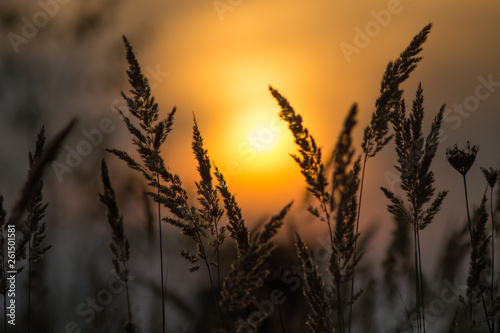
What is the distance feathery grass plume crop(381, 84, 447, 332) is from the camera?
314 cm

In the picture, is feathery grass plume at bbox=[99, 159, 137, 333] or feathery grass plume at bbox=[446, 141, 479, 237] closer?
feathery grass plume at bbox=[99, 159, 137, 333]

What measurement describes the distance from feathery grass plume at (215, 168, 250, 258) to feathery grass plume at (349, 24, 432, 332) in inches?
25.8

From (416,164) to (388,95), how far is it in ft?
1.32

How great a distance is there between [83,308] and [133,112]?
197 centimetres

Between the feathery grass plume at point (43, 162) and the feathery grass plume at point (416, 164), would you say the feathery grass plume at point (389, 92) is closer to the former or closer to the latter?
the feathery grass plume at point (416, 164)

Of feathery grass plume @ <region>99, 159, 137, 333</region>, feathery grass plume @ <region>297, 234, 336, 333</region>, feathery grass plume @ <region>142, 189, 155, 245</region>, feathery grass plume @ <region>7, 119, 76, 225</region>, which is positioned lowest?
feathery grass plume @ <region>297, 234, 336, 333</region>

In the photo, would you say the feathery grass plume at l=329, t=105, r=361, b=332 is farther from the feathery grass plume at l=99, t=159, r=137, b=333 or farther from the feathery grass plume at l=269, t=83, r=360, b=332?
the feathery grass plume at l=99, t=159, r=137, b=333

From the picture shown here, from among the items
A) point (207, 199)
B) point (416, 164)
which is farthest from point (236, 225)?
point (416, 164)

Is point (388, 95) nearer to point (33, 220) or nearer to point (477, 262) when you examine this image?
point (477, 262)

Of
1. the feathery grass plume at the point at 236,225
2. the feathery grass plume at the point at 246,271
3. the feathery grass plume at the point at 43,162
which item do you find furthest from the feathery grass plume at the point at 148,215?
the feathery grass plume at the point at 246,271

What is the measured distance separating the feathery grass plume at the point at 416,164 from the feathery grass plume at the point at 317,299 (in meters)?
0.77

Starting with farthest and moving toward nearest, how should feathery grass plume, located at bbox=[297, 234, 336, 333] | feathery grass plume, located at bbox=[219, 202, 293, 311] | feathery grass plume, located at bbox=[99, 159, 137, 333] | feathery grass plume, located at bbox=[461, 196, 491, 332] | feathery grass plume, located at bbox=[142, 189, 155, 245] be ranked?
1. feathery grass plume, located at bbox=[142, 189, 155, 245]
2. feathery grass plume, located at bbox=[461, 196, 491, 332]
3. feathery grass plume, located at bbox=[297, 234, 336, 333]
4. feathery grass plume, located at bbox=[219, 202, 293, 311]
5. feathery grass plume, located at bbox=[99, 159, 137, 333]

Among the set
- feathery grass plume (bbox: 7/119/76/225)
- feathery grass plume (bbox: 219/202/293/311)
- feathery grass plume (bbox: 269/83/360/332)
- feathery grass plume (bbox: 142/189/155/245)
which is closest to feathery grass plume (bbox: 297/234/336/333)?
feathery grass plume (bbox: 269/83/360/332)

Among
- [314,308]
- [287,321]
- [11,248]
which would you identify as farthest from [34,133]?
[314,308]
